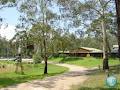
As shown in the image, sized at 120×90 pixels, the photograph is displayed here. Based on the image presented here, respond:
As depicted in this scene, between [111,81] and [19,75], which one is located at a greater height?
[111,81]

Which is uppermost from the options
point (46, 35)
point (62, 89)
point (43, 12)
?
point (43, 12)

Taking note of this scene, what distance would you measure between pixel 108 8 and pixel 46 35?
829cm

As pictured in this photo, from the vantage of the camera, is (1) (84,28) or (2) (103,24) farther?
(1) (84,28)

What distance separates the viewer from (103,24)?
132ft

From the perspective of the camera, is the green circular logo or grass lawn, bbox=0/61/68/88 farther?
grass lawn, bbox=0/61/68/88

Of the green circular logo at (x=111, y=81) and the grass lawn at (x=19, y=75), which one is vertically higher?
the green circular logo at (x=111, y=81)

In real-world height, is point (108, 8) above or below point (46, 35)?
above

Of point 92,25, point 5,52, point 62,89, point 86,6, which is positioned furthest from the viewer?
point 5,52

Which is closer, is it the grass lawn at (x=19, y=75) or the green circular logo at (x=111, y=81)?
the green circular logo at (x=111, y=81)

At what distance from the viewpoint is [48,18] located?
134 feet

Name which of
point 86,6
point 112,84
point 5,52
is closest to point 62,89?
point 112,84

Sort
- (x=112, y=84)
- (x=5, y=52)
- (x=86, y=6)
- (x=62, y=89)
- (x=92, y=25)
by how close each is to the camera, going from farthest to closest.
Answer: (x=5, y=52)
(x=92, y=25)
(x=86, y=6)
(x=62, y=89)
(x=112, y=84)

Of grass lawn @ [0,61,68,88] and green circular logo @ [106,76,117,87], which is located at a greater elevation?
green circular logo @ [106,76,117,87]

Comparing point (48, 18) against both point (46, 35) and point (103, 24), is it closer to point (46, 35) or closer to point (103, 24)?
point (46, 35)
